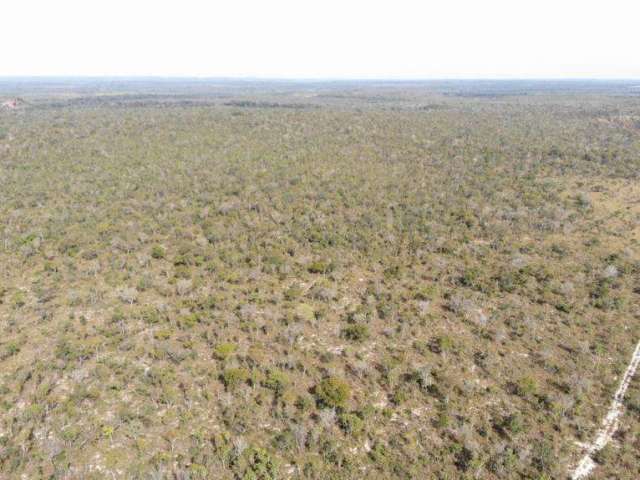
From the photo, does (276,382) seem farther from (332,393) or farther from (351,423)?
(351,423)

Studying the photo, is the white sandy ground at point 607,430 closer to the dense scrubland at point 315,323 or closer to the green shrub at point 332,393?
the dense scrubland at point 315,323

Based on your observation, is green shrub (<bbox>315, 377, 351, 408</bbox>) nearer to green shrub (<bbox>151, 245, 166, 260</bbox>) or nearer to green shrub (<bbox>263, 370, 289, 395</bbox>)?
green shrub (<bbox>263, 370, 289, 395</bbox>)

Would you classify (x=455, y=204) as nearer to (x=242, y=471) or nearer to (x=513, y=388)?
(x=513, y=388)

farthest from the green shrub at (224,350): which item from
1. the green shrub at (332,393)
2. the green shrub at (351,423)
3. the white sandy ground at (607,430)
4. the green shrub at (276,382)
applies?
the white sandy ground at (607,430)

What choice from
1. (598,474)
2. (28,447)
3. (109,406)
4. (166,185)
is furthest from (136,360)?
(166,185)

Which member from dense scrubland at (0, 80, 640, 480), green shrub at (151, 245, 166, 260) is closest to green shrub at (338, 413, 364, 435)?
dense scrubland at (0, 80, 640, 480)

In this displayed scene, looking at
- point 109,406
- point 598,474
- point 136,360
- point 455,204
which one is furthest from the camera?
point 455,204
